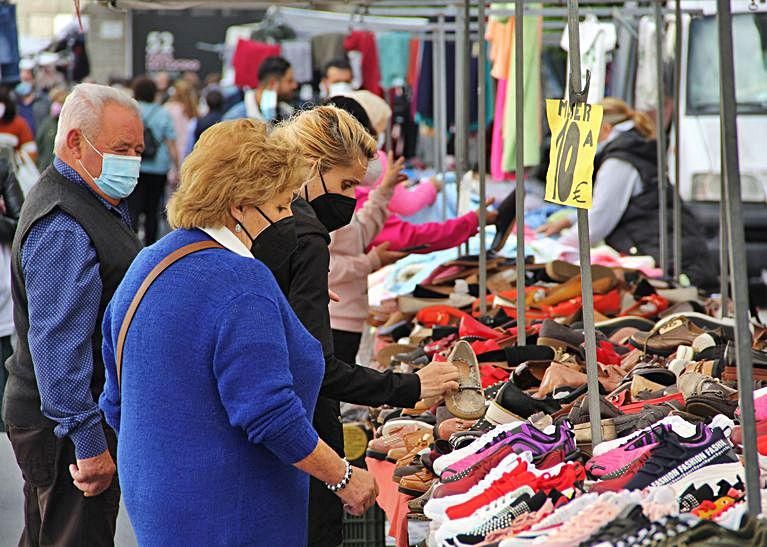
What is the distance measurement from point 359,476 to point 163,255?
2.19ft

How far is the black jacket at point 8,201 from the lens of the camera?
5.68m

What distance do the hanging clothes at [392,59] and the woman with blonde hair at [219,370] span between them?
11148 mm

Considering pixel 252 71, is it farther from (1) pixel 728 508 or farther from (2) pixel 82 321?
(1) pixel 728 508

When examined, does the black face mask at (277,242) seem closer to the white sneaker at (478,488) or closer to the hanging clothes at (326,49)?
the white sneaker at (478,488)

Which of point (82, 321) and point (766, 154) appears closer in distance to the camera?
point (82, 321)

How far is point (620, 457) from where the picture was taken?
9.18ft

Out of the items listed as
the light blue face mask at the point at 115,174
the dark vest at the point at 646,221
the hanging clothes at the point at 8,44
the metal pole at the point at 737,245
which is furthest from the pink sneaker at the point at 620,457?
the hanging clothes at the point at 8,44

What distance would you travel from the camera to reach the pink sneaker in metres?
2.75

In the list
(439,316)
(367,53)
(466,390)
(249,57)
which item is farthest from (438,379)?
(249,57)

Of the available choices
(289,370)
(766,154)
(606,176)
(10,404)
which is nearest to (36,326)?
(10,404)

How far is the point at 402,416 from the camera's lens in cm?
393

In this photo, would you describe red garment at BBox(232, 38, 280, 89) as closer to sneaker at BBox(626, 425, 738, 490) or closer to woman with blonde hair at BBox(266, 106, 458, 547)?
woman with blonde hair at BBox(266, 106, 458, 547)

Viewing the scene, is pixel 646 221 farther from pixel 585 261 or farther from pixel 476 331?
pixel 585 261

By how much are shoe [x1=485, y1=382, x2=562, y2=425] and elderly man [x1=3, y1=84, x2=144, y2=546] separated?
3.54 feet
